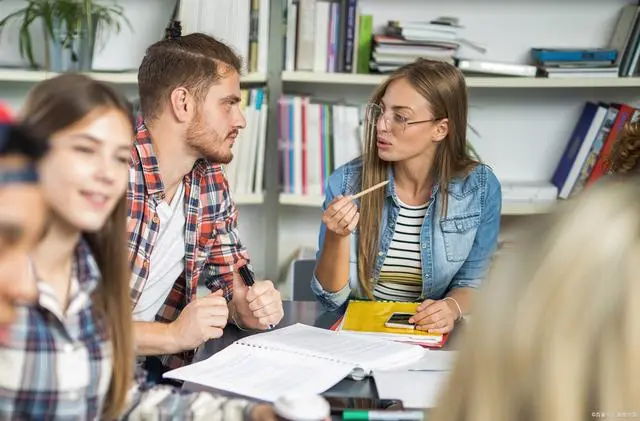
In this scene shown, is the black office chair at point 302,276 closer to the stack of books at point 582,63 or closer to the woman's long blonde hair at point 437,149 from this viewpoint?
the woman's long blonde hair at point 437,149

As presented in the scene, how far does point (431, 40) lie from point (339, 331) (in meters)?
1.39

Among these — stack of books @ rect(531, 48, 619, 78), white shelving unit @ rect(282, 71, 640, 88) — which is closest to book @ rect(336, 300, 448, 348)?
white shelving unit @ rect(282, 71, 640, 88)

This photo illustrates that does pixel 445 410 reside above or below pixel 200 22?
below

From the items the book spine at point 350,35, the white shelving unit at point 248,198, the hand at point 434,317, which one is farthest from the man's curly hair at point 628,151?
the white shelving unit at point 248,198

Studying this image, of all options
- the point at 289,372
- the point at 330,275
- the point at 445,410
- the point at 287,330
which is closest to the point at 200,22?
the point at 330,275

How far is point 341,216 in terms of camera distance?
2.00 m

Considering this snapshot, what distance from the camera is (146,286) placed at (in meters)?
1.89

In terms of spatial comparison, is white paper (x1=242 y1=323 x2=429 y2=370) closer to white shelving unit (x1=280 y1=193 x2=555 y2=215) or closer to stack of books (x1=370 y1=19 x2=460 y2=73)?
white shelving unit (x1=280 y1=193 x2=555 y2=215)

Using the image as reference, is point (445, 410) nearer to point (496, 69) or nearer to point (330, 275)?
point (330, 275)

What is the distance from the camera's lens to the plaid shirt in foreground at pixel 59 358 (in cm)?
102

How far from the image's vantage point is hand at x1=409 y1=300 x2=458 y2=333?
176cm

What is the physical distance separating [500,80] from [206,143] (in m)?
1.26

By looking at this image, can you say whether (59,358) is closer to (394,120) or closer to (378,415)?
(378,415)

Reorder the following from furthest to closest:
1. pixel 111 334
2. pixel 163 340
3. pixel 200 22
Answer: pixel 200 22
pixel 163 340
pixel 111 334
